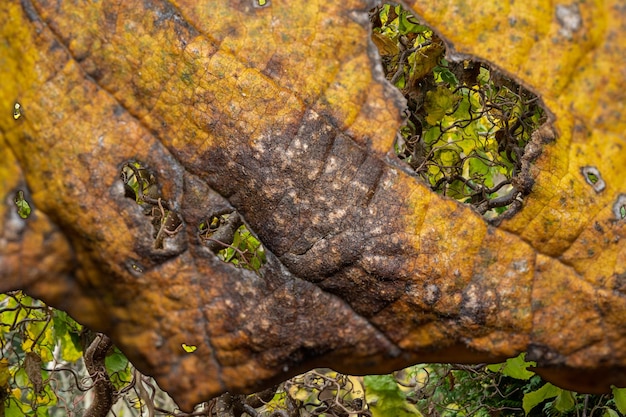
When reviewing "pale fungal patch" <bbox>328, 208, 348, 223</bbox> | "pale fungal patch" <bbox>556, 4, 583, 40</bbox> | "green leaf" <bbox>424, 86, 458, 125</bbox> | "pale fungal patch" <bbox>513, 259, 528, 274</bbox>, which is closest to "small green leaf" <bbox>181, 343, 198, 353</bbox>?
"pale fungal patch" <bbox>328, 208, 348, 223</bbox>

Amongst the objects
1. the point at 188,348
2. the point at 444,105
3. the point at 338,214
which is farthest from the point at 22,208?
the point at 444,105

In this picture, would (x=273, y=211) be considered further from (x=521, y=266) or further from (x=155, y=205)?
(x=155, y=205)

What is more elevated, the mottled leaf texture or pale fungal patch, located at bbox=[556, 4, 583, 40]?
pale fungal patch, located at bbox=[556, 4, 583, 40]

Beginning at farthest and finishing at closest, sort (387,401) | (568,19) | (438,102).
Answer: (438,102), (387,401), (568,19)

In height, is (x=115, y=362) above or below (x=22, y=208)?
below

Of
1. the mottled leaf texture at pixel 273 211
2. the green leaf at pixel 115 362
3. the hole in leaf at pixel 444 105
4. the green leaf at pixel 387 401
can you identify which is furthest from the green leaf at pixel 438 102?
the green leaf at pixel 115 362

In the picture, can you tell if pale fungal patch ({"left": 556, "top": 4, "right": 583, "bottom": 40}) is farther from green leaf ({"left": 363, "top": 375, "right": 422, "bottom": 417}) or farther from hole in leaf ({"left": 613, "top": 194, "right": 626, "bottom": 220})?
green leaf ({"left": 363, "top": 375, "right": 422, "bottom": 417})

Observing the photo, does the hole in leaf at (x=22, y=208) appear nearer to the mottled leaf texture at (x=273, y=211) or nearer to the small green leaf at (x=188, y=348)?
the mottled leaf texture at (x=273, y=211)

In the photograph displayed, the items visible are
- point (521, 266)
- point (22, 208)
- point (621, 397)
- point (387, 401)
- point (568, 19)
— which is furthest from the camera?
point (387, 401)
